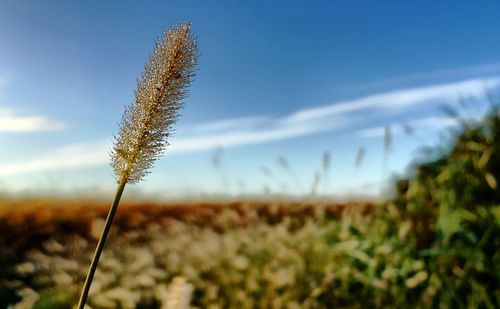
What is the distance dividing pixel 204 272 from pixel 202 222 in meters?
3.34

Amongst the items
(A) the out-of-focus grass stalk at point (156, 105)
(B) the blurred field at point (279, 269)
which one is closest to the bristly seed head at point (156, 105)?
(A) the out-of-focus grass stalk at point (156, 105)

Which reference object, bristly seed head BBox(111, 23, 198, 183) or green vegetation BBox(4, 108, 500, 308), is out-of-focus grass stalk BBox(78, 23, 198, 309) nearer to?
bristly seed head BBox(111, 23, 198, 183)

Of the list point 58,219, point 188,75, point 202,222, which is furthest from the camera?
point 202,222

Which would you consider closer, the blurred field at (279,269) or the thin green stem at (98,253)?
the thin green stem at (98,253)

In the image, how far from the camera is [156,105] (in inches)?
34.3

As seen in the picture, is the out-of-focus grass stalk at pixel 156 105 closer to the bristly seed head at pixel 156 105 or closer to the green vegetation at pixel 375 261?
the bristly seed head at pixel 156 105

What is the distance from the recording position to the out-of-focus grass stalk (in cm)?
85


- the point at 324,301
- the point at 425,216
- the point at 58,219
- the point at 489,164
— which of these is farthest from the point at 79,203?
the point at 489,164

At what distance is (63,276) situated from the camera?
4426 mm

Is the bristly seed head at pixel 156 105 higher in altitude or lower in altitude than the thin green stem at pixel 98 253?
higher

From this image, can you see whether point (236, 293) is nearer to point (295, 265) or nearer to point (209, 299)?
point (209, 299)

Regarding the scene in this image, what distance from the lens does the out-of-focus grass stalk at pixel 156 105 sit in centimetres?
85

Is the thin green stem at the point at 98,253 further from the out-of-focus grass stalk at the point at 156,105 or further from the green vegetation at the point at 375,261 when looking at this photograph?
the green vegetation at the point at 375,261

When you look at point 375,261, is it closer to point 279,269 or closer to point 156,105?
point 279,269
